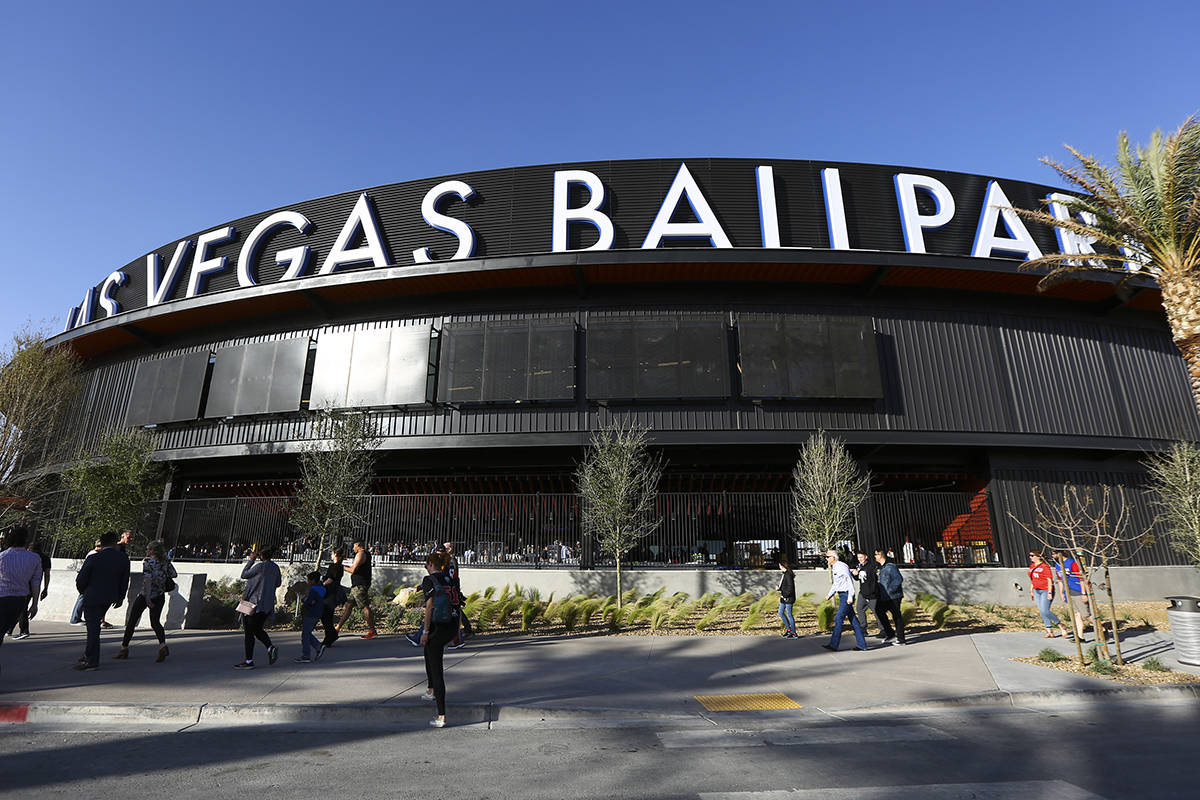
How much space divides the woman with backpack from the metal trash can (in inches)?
424

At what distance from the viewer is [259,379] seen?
2075 cm

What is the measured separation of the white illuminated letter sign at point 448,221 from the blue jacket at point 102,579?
12584mm

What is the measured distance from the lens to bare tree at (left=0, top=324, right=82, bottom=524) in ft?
72.9

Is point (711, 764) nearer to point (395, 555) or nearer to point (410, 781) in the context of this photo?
point (410, 781)

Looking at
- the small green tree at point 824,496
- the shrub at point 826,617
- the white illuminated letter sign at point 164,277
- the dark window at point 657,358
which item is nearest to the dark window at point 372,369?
the dark window at point 657,358

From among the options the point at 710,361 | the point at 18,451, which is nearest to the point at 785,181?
the point at 710,361

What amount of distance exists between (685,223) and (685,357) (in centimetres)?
451

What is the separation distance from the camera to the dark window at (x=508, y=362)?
18.7 metres

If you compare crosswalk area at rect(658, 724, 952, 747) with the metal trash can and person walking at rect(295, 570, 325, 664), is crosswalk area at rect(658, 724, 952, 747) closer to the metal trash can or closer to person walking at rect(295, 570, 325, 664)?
the metal trash can

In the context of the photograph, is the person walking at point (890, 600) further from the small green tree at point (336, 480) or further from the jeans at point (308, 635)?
the small green tree at point (336, 480)

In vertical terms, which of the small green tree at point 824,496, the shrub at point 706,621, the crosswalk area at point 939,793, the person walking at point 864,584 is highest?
the small green tree at point 824,496

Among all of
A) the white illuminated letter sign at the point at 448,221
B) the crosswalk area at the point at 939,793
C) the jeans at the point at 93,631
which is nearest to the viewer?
the crosswalk area at the point at 939,793

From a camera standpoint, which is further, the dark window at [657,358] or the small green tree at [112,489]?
the small green tree at [112,489]

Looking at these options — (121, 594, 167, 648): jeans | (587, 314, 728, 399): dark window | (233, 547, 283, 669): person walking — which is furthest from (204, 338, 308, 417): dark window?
(233, 547, 283, 669): person walking
